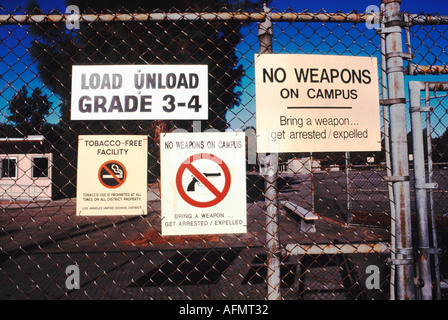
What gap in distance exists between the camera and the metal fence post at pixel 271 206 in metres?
1.57

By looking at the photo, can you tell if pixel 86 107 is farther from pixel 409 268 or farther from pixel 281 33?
pixel 409 268

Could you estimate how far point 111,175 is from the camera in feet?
5.54

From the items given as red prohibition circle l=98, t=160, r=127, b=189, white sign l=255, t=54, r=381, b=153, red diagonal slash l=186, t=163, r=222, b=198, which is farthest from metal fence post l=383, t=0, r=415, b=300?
red prohibition circle l=98, t=160, r=127, b=189

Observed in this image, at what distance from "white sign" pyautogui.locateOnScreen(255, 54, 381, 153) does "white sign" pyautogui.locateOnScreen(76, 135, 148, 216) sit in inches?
34.5

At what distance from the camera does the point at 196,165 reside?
1657mm

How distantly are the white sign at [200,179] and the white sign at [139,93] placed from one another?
20 centimetres

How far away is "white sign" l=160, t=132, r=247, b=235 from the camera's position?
1.65m

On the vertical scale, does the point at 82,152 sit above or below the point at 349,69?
below

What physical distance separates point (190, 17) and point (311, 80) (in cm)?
91

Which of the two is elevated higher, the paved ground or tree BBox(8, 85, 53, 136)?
tree BBox(8, 85, 53, 136)

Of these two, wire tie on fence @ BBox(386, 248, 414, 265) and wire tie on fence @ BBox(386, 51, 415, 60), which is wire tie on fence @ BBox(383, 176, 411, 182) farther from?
wire tie on fence @ BBox(386, 51, 415, 60)

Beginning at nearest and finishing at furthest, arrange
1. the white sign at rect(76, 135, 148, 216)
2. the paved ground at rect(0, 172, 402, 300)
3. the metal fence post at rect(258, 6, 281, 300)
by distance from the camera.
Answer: the metal fence post at rect(258, 6, 281, 300) → the white sign at rect(76, 135, 148, 216) → the paved ground at rect(0, 172, 402, 300)

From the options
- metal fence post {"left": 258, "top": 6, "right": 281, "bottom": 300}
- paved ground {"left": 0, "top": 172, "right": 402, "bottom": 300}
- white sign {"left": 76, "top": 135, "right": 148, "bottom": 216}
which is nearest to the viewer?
metal fence post {"left": 258, "top": 6, "right": 281, "bottom": 300}
